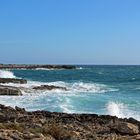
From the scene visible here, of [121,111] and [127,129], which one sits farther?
[121,111]

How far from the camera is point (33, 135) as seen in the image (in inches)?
373

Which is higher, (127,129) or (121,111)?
(127,129)

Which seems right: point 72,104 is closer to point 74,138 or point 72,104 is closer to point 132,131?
point 132,131

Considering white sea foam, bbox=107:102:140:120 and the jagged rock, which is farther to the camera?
white sea foam, bbox=107:102:140:120

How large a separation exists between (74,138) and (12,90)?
24.7 m

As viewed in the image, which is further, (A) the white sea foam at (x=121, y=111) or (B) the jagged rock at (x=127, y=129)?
(A) the white sea foam at (x=121, y=111)

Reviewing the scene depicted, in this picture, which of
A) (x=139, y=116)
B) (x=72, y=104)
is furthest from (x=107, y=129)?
(x=72, y=104)

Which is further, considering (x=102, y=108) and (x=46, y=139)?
(x=102, y=108)

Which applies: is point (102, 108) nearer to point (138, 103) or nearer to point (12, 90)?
point (138, 103)

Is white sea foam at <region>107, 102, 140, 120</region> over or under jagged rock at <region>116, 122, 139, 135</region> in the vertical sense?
under

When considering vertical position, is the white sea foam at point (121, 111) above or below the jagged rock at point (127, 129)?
below

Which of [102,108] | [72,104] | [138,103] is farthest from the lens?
[138,103]

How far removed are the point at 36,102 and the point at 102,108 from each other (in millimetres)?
4255

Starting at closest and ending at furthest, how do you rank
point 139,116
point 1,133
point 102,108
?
point 1,133, point 139,116, point 102,108
